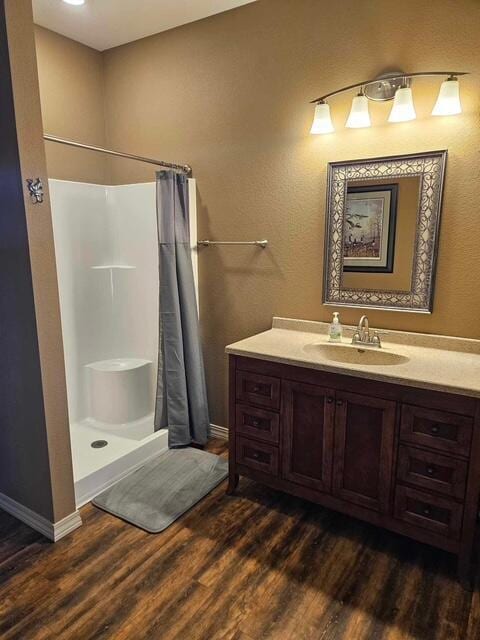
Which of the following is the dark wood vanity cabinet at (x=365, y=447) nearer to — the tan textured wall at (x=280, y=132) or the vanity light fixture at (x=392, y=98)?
the tan textured wall at (x=280, y=132)

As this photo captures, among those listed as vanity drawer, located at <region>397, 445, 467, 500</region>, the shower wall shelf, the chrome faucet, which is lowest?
vanity drawer, located at <region>397, 445, 467, 500</region>

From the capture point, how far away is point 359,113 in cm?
210

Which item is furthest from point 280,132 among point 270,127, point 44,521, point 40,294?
point 44,521

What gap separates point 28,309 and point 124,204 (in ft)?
4.76

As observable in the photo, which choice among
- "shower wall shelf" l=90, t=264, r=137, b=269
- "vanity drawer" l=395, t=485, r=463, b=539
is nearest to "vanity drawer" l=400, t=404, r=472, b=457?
"vanity drawer" l=395, t=485, r=463, b=539

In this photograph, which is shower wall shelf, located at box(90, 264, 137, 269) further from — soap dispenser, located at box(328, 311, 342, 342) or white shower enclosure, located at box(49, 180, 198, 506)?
soap dispenser, located at box(328, 311, 342, 342)

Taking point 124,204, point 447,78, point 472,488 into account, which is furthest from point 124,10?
point 472,488

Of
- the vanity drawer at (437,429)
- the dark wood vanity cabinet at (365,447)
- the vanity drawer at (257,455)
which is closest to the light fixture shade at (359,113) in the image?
the dark wood vanity cabinet at (365,447)

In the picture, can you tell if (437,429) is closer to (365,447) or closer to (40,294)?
(365,447)

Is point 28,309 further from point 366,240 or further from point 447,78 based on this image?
point 447,78

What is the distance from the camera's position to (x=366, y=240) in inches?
89.4

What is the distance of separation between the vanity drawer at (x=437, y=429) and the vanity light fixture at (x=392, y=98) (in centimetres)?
134

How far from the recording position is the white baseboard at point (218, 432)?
9.80 ft

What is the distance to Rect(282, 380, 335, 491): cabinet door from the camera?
196cm
